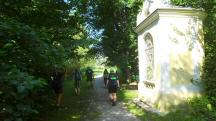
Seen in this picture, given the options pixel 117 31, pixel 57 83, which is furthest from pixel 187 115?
pixel 117 31

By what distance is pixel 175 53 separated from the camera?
45.0 feet

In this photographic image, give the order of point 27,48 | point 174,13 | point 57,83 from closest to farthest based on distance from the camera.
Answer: point 27,48, point 174,13, point 57,83

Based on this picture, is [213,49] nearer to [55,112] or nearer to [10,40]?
[55,112]

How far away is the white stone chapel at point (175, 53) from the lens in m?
13.4

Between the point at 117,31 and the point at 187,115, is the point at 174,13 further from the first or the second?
the point at 117,31

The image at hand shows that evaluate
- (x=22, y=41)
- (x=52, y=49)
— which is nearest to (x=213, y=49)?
(x=52, y=49)

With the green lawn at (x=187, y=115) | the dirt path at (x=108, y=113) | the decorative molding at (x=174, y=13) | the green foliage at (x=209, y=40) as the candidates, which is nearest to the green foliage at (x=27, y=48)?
the dirt path at (x=108, y=113)

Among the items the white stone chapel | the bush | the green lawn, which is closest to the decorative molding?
the white stone chapel

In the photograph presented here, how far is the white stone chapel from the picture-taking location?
13.4m

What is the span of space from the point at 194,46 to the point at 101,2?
1428cm

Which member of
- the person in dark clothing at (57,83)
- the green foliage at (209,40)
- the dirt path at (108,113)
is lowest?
the dirt path at (108,113)

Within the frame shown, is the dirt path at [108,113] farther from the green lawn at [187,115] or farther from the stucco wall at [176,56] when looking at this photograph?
the stucco wall at [176,56]

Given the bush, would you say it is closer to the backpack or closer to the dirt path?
the dirt path

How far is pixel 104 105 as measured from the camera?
1611 cm
